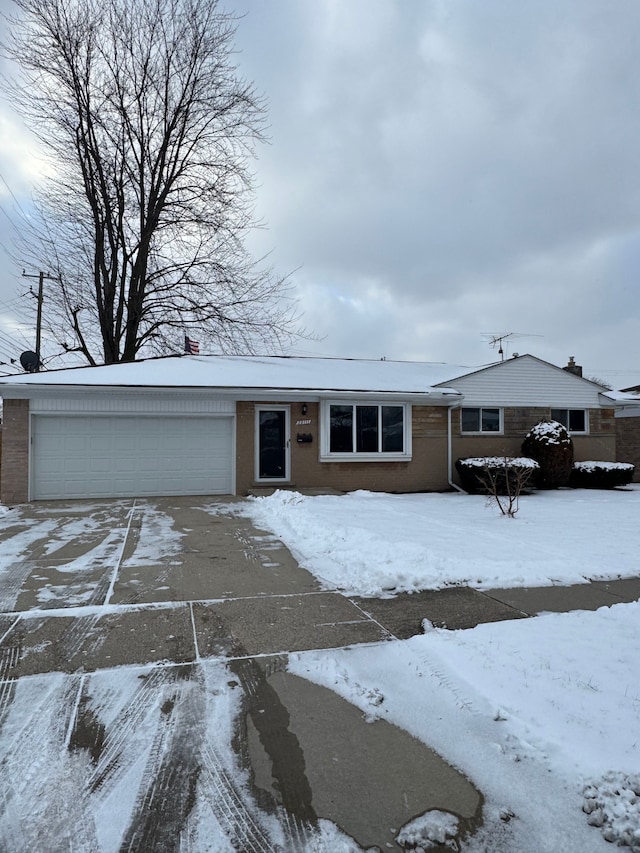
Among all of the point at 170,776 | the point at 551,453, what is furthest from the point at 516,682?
the point at 551,453

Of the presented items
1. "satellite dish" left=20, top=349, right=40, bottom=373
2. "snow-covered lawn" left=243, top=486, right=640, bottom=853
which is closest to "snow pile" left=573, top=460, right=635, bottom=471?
"snow-covered lawn" left=243, top=486, right=640, bottom=853

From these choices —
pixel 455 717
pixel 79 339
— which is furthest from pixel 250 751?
pixel 79 339

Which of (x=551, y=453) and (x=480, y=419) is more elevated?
(x=480, y=419)

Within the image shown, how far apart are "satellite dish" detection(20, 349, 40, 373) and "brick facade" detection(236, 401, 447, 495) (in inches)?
353

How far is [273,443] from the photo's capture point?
43.3 feet

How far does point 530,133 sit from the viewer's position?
39.8ft

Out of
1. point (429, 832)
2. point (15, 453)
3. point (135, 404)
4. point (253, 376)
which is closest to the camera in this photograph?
point (429, 832)

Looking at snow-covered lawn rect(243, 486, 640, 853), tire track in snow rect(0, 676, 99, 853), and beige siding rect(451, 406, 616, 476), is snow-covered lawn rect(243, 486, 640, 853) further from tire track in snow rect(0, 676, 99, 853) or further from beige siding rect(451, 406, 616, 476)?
beige siding rect(451, 406, 616, 476)

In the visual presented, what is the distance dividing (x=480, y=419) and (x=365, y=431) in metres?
3.72

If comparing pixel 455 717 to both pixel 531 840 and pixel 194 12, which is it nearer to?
pixel 531 840

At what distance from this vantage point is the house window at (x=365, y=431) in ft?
44.2

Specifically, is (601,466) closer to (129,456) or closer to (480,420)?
(480,420)

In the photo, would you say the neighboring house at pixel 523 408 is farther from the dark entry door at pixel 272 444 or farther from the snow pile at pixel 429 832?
the snow pile at pixel 429 832

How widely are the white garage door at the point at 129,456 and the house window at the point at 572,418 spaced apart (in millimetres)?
10028
